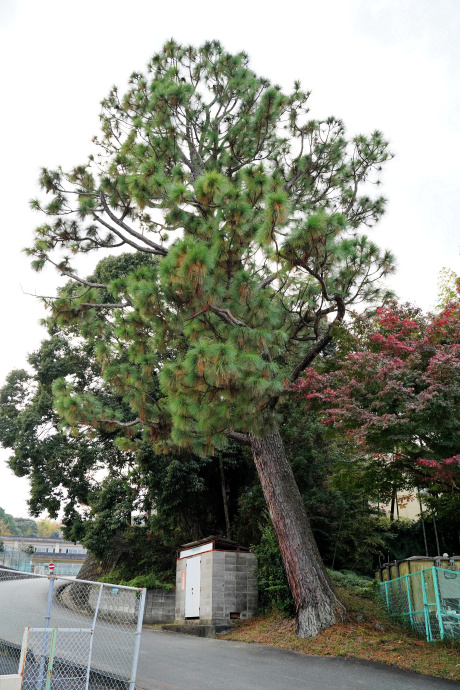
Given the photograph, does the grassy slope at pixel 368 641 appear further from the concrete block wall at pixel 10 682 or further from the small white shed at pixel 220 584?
the concrete block wall at pixel 10 682

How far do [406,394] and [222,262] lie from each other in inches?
124

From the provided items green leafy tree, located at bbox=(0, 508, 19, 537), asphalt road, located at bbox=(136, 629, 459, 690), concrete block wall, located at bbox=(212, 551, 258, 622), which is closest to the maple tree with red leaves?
asphalt road, located at bbox=(136, 629, 459, 690)

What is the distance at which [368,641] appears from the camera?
6926 mm

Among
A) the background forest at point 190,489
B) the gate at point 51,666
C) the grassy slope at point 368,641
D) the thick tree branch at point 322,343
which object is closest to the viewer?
the gate at point 51,666

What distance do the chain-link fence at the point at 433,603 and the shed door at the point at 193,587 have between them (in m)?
3.99

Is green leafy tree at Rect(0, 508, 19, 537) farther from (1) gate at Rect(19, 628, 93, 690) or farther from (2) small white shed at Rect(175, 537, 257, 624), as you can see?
(1) gate at Rect(19, 628, 93, 690)

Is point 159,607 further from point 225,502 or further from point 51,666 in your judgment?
point 51,666

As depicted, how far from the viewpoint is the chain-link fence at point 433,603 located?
268 inches

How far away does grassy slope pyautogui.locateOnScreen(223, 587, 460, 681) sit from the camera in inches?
240

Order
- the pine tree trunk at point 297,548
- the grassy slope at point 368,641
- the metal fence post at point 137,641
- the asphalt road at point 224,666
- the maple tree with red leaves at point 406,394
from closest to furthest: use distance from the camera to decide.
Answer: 1. the metal fence post at point 137,641
2. the asphalt road at point 224,666
3. the maple tree with red leaves at point 406,394
4. the grassy slope at point 368,641
5. the pine tree trunk at point 297,548

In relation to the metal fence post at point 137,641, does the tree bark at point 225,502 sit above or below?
above

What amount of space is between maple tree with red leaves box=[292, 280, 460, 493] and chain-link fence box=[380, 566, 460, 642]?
120cm

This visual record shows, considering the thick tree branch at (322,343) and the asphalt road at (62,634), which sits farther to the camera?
the thick tree branch at (322,343)

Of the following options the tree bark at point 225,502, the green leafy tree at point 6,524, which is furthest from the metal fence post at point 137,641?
the green leafy tree at point 6,524
